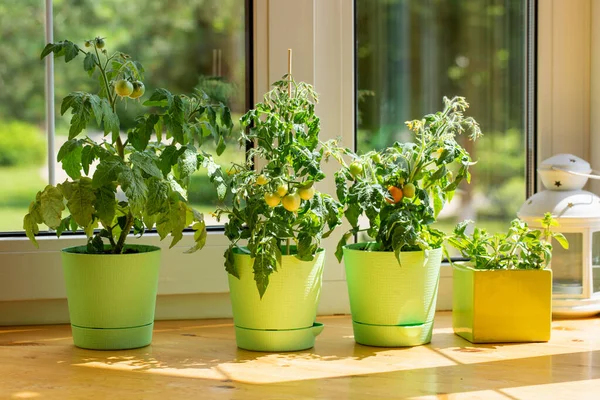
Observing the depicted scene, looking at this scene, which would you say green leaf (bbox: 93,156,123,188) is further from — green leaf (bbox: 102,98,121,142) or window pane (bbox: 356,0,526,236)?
window pane (bbox: 356,0,526,236)

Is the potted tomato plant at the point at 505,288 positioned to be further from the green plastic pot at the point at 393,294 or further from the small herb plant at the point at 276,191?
the small herb plant at the point at 276,191

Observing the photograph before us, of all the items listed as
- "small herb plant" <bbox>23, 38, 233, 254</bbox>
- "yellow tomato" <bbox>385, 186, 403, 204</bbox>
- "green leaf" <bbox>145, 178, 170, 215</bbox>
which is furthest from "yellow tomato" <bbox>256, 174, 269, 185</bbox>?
"yellow tomato" <bbox>385, 186, 403, 204</bbox>

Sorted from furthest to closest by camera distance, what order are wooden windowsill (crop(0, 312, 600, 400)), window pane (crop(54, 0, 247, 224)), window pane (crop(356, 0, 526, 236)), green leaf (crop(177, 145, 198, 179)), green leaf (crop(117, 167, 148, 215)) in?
window pane (crop(356, 0, 526, 236)) < window pane (crop(54, 0, 247, 224)) < green leaf (crop(177, 145, 198, 179)) < green leaf (crop(117, 167, 148, 215)) < wooden windowsill (crop(0, 312, 600, 400))

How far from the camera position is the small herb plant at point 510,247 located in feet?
7.80

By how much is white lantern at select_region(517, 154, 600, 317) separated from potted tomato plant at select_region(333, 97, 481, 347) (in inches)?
16.7

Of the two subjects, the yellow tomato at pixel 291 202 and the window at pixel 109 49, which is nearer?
the yellow tomato at pixel 291 202

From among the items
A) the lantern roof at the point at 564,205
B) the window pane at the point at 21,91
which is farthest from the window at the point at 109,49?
the lantern roof at the point at 564,205

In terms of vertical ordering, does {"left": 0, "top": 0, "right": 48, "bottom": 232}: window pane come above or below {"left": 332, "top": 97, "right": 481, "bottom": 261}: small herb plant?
above

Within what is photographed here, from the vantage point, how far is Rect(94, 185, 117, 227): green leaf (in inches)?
85.1

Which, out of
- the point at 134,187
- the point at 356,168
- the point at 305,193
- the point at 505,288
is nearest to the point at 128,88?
the point at 134,187

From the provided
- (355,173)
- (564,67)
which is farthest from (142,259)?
(564,67)

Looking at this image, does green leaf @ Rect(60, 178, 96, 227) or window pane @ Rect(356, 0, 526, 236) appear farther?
window pane @ Rect(356, 0, 526, 236)

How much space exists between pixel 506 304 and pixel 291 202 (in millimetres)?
653

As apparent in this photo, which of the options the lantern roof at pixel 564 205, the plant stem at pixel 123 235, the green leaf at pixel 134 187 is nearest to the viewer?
the green leaf at pixel 134 187
